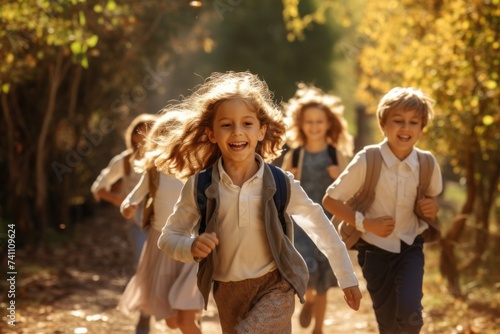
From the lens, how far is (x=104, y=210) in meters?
21.4

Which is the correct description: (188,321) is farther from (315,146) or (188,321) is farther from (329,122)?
(329,122)

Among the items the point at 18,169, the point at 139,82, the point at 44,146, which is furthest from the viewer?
the point at 139,82

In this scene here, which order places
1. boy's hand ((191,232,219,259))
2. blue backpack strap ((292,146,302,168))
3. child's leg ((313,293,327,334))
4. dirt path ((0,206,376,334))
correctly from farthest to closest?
blue backpack strap ((292,146,302,168))
dirt path ((0,206,376,334))
child's leg ((313,293,327,334))
boy's hand ((191,232,219,259))

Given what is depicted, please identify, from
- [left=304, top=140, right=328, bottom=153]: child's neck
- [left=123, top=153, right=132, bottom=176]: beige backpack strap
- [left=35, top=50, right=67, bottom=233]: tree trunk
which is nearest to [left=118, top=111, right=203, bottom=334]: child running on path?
[left=123, top=153, right=132, bottom=176]: beige backpack strap

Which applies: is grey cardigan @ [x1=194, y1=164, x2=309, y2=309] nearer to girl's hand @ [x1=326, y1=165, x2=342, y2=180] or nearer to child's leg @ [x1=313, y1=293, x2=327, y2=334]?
child's leg @ [x1=313, y1=293, x2=327, y2=334]

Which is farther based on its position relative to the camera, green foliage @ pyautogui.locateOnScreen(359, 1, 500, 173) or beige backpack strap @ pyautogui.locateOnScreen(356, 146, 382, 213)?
green foliage @ pyautogui.locateOnScreen(359, 1, 500, 173)

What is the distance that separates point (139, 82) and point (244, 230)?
43.6 ft

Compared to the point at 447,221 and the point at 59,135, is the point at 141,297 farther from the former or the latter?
the point at 447,221

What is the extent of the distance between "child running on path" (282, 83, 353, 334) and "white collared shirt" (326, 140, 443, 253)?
2569mm

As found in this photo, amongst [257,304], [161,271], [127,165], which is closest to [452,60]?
[127,165]

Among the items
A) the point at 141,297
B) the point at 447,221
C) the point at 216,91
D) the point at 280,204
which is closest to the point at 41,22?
the point at 141,297

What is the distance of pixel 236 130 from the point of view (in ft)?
15.9

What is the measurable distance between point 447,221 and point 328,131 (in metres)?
9.17

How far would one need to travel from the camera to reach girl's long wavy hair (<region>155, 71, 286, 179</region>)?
5.00 meters
